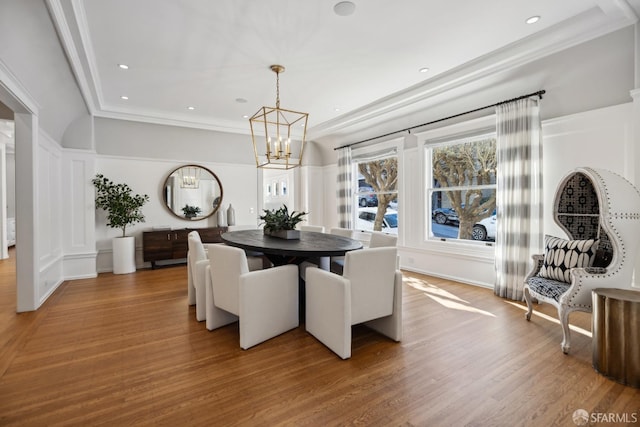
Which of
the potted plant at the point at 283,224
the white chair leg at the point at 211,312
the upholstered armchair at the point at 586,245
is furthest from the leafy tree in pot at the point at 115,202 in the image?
the upholstered armchair at the point at 586,245

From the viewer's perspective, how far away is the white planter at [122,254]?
205 inches

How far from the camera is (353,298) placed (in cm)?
238

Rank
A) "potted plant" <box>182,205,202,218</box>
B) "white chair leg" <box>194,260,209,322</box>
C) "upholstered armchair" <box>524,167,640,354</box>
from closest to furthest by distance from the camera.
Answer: "upholstered armchair" <box>524,167,640,354</box> < "white chair leg" <box>194,260,209,322</box> < "potted plant" <box>182,205,202,218</box>

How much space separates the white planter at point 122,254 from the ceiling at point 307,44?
2.22 m

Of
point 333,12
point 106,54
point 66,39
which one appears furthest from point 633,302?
point 106,54

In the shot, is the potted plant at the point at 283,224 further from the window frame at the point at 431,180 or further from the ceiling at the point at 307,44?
the window frame at the point at 431,180

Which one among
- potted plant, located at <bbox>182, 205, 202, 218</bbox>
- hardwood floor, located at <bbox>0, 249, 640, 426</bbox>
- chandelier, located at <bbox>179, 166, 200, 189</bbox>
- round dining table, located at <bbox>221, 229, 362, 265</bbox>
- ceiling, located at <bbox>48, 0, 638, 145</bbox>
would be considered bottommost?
hardwood floor, located at <bbox>0, 249, 640, 426</bbox>

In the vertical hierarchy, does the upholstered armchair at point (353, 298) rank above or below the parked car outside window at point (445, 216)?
below

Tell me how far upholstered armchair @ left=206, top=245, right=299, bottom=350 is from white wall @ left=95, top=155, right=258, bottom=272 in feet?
12.0

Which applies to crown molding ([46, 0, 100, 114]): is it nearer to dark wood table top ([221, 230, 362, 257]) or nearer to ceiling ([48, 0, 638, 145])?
ceiling ([48, 0, 638, 145])

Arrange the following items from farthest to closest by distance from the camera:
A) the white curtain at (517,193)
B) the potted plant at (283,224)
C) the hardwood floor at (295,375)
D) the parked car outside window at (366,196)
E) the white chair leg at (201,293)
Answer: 1. the parked car outside window at (366,196)
2. the white curtain at (517,193)
3. the potted plant at (283,224)
4. the white chair leg at (201,293)
5. the hardwood floor at (295,375)

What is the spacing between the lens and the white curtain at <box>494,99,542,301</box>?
3555mm


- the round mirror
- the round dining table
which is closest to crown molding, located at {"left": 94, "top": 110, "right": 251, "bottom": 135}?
the round mirror

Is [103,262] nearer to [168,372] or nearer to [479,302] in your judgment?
[168,372]
